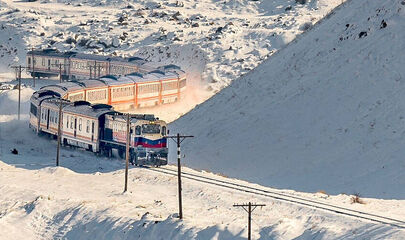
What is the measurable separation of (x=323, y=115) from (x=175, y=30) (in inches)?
2783

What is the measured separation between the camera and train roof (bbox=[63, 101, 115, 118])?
63.1 meters

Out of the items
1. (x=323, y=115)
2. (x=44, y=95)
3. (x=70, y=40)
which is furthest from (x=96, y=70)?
(x=323, y=115)

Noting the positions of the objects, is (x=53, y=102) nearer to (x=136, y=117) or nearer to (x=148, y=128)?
(x=136, y=117)

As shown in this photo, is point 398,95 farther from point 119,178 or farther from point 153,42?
point 153,42

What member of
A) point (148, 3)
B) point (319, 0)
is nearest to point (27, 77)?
point (148, 3)

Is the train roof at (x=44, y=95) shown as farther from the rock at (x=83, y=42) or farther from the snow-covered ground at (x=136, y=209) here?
the rock at (x=83, y=42)

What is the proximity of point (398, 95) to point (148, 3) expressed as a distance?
322 ft

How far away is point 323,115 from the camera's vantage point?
6444 cm

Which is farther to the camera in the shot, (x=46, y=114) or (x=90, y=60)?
(x=90, y=60)

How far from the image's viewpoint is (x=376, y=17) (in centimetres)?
7019


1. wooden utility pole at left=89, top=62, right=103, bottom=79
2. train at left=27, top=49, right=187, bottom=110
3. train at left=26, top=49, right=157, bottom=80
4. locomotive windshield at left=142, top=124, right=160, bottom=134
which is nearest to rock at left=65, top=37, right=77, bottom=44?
train at left=27, top=49, right=187, bottom=110

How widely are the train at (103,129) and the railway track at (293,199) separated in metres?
1.45

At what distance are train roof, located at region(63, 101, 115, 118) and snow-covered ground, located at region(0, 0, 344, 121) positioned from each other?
31941mm

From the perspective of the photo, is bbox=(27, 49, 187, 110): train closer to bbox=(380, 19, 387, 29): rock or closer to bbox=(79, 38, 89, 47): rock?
bbox=(79, 38, 89, 47): rock
